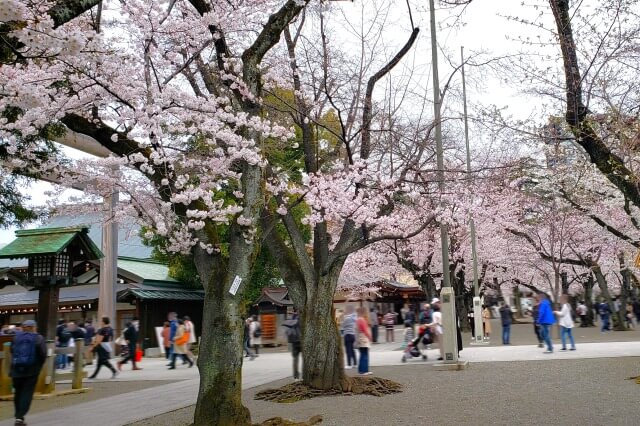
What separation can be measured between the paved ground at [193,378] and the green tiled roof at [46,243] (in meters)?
3.77

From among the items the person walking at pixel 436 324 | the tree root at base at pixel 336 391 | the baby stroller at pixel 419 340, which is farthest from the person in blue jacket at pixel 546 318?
the tree root at base at pixel 336 391

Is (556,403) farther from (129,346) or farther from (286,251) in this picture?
(129,346)

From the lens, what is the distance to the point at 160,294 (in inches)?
1114

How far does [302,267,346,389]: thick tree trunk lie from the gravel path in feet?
2.13

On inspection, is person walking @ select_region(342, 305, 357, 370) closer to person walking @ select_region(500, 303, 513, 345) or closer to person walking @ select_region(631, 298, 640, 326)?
person walking @ select_region(500, 303, 513, 345)

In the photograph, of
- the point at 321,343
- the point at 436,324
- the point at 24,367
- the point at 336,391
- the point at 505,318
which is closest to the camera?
the point at 24,367

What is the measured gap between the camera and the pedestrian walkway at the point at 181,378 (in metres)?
10.9

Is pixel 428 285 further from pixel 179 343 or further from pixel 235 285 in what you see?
pixel 235 285

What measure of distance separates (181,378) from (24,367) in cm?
751

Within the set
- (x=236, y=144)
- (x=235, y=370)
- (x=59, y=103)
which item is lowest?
(x=235, y=370)

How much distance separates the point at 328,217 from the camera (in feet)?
45.4

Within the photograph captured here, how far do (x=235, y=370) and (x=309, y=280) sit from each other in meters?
4.28

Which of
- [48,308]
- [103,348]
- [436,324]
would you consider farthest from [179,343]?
[436,324]

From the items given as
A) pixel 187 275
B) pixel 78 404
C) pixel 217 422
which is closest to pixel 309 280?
pixel 217 422
